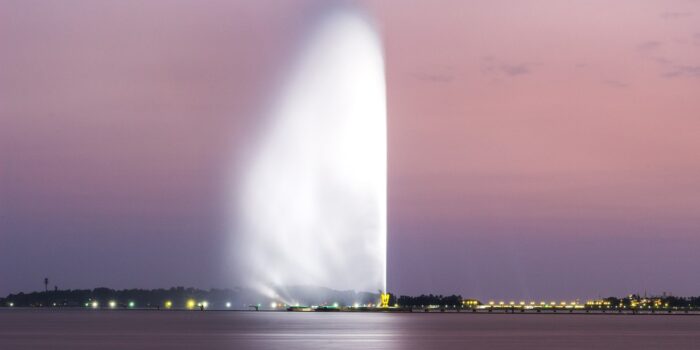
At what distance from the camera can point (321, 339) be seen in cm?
8600

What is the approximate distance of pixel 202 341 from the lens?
82.5 metres

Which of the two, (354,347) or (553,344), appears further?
(553,344)

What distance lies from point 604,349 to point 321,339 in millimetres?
23366

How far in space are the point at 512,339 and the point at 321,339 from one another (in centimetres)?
1591

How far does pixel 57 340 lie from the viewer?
8644 centimetres

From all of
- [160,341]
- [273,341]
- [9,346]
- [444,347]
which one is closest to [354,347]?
A: [444,347]

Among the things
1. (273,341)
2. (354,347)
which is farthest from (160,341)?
(354,347)

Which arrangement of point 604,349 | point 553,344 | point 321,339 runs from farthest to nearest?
point 321,339
point 553,344
point 604,349

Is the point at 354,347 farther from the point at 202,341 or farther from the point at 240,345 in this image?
the point at 202,341

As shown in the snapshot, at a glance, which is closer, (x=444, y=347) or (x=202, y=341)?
(x=444, y=347)

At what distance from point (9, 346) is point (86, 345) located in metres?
5.26

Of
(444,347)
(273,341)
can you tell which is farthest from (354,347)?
(273,341)

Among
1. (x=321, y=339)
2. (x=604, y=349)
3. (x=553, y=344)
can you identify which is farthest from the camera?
(x=321, y=339)

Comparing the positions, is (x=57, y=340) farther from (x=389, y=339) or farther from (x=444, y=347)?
(x=444, y=347)
